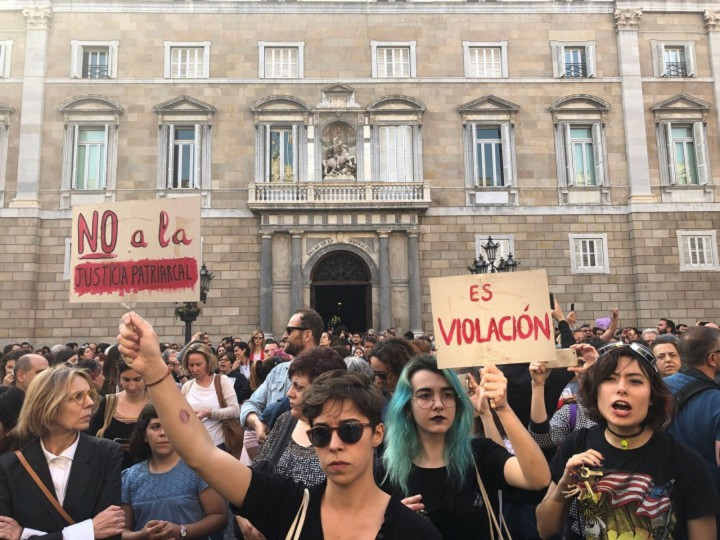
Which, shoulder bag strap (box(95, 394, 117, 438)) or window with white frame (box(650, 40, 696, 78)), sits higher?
window with white frame (box(650, 40, 696, 78))

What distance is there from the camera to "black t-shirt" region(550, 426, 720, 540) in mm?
3000

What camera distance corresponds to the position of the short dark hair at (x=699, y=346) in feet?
14.7

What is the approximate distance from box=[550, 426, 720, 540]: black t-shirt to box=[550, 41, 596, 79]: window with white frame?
22.3 meters

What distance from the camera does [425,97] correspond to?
75.1 ft

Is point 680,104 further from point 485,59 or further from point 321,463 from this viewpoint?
point 321,463

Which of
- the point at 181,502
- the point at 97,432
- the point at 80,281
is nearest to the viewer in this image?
the point at 181,502

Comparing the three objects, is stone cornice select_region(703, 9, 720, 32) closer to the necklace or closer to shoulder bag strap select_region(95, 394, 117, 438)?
the necklace

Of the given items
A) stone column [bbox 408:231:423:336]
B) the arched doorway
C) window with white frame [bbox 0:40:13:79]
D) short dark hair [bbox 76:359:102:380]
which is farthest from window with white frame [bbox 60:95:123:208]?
short dark hair [bbox 76:359:102:380]

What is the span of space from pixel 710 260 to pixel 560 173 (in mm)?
6041

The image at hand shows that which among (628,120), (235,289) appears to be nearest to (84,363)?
(235,289)

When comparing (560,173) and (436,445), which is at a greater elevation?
(560,173)

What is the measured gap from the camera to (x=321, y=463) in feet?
8.95

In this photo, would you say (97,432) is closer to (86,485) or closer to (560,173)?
(86,485)

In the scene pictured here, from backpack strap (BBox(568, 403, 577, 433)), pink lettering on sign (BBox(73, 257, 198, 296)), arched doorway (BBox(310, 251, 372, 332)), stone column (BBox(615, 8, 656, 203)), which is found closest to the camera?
backpack strap (BBox(568, 403, 577, 433))
